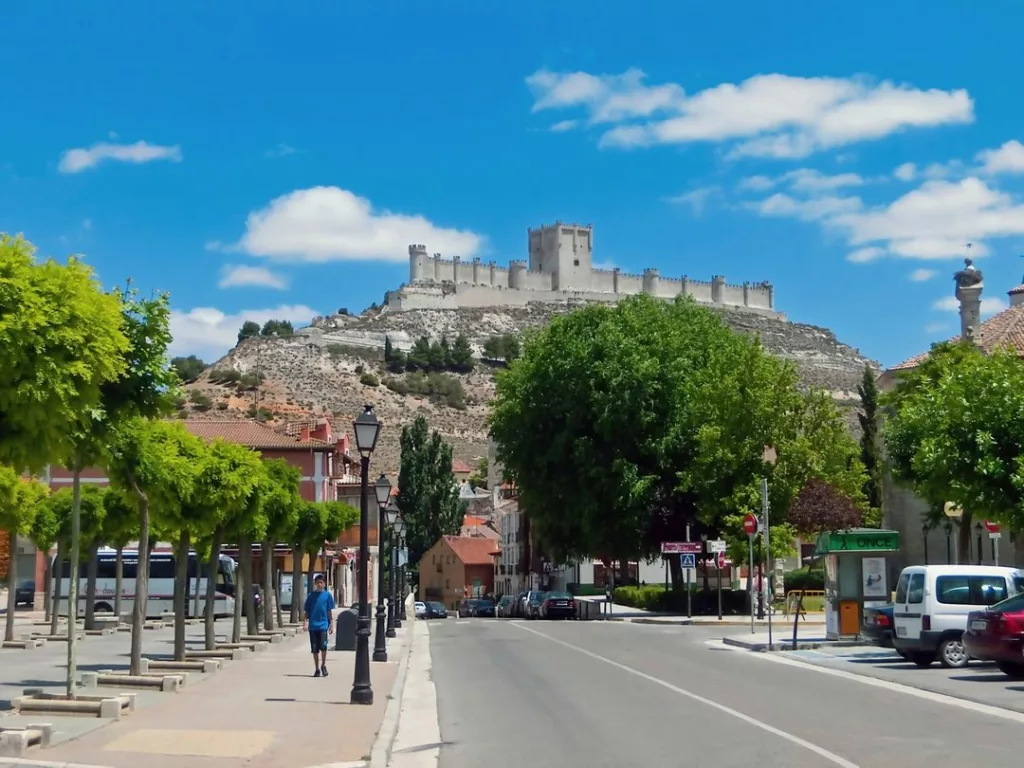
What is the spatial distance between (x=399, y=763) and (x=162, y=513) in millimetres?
10504

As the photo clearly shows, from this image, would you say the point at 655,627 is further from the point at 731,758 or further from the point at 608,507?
the point at 731,758

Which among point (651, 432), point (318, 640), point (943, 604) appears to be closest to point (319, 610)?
point (318, 640)

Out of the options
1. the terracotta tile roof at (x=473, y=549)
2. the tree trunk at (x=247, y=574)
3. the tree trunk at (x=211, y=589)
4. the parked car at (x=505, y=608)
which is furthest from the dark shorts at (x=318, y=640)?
the terracotta tile roof at (x=473, y=549)

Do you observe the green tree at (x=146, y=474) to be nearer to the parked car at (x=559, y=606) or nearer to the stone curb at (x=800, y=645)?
the stone curb at (x=800, y=645)

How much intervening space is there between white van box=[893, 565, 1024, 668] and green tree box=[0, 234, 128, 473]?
1597 centimetres

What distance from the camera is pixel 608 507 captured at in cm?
5403

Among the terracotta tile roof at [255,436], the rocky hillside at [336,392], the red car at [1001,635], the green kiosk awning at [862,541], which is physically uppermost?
the rocky hillside at [336,392]

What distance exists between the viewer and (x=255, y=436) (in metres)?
73.2

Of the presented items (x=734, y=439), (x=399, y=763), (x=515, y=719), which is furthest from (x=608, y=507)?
(x=399, y=763)

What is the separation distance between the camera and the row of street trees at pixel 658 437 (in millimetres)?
50656

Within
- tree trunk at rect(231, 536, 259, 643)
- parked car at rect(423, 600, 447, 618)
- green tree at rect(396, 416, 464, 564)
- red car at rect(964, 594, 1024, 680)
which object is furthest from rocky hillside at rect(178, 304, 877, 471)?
red car at rect(964, 594, 1024, 680)

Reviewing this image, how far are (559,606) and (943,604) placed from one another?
124ft

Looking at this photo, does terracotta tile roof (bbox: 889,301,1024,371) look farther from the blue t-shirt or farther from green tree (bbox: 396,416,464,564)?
green tree (bbox: 396,416,464,564)

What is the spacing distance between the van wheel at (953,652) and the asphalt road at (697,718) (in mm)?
1885
